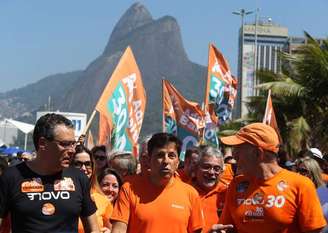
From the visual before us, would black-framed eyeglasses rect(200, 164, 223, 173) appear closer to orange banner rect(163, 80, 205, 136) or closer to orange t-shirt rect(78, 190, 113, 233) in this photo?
orange t-shirt rect(78, 190, 113, 233)

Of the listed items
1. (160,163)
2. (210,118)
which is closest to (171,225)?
(160,163)

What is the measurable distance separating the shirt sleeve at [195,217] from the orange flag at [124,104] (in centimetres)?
643

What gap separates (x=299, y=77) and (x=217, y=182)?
50.2 ft

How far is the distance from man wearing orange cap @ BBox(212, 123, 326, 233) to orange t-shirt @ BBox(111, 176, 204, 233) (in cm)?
32

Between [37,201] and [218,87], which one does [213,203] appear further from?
[218,87]

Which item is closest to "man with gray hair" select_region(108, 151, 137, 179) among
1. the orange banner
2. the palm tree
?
the orange banner

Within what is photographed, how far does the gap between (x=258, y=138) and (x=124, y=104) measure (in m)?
7.57

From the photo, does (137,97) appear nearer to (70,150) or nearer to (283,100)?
(70,150)

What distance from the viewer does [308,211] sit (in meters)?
4.24

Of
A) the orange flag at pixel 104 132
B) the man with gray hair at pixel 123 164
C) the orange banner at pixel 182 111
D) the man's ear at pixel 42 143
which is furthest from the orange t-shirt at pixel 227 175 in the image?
the orange banner at pixel 182 111

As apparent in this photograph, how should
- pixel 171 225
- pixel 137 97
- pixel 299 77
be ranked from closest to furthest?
pixel 171 225
pixel 137 97
pixel 299 77

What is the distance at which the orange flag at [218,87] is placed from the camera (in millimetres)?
14980

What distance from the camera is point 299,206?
4258 millimetres

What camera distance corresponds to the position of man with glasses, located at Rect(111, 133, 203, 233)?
4688mm
